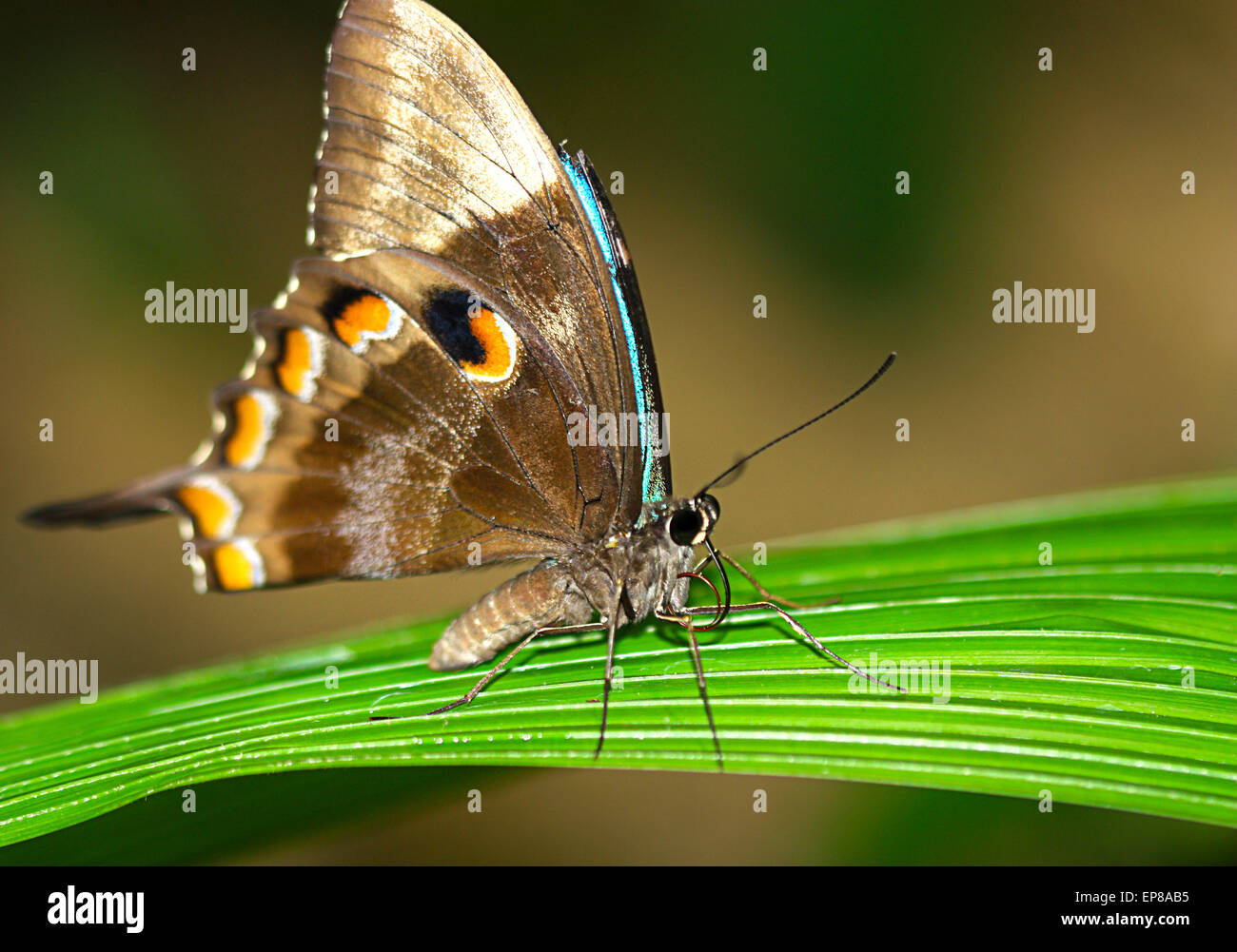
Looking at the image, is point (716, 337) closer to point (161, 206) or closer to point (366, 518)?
point (161, 206)

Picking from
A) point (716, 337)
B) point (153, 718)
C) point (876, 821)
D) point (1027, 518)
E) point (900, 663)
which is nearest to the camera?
point (900, 663)

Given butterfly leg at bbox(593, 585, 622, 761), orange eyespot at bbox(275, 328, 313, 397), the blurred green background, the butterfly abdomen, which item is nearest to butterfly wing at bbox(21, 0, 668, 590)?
orange eyespot at bbox(275, 328, 313, 397)

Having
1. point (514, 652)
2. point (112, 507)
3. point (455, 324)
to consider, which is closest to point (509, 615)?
point (514, 652)

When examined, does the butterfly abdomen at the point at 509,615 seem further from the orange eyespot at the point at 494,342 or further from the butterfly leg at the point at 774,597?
the orange eyespot at the point at 494,342

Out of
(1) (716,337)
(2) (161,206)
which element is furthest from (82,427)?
(1) (716,337)

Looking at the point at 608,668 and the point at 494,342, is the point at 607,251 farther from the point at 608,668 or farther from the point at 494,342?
the point at 608,668

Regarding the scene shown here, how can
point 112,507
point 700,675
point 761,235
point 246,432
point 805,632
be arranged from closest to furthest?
point 112,507, point 700,675, point 805,632, point 246,432, point 761,235
